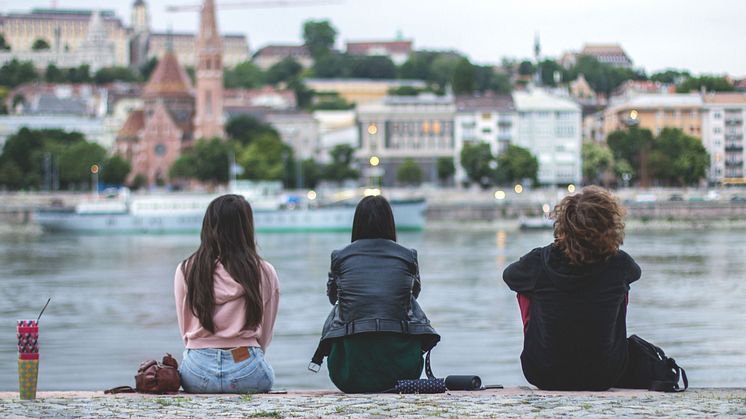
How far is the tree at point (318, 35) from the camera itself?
166 metres

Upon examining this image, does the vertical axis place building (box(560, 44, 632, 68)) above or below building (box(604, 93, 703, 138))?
above

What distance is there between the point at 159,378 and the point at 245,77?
150 meters

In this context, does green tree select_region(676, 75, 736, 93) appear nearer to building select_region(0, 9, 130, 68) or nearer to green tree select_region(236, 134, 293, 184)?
green tree select_region(236, 134, 293, 184)

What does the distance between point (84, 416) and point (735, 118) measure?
61930 mm

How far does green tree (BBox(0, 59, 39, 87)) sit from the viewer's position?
5960 inches

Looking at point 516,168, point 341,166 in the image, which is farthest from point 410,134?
point 516,168

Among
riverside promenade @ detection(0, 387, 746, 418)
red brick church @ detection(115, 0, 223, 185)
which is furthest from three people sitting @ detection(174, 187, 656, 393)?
red brick church @ detection(115, 0, 223, 185)

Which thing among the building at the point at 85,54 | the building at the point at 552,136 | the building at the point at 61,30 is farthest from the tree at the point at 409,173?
the building at the point at 61,30

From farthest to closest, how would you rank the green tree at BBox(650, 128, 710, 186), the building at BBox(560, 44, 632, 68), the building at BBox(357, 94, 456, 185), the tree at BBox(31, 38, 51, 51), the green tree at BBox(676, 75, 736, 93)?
the tree at BBox(31, 38, 51, 51)
the building at BBox(560, 44, 632, 68)
the building at BBox(357, 94, 456, 185)
the green tree at BBox(650, 128, 710, 186)
the green tree at BBox(676, 75, 736, 93)

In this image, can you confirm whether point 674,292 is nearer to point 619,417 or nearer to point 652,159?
point 619,417

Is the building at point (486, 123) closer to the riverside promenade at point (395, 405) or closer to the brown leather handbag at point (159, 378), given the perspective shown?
the brown leather handbag at point (159, 378)

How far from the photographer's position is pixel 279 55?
171000 millimetres

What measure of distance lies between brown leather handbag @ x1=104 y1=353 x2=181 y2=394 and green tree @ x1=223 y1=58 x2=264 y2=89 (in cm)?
14663

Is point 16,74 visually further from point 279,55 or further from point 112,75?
point 279,55
